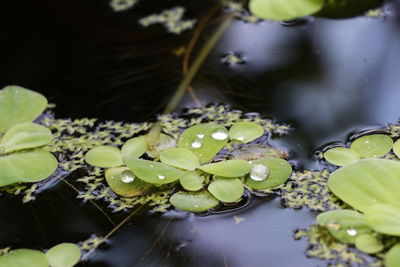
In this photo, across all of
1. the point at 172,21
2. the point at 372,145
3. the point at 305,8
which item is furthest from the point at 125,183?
the point at 305,8

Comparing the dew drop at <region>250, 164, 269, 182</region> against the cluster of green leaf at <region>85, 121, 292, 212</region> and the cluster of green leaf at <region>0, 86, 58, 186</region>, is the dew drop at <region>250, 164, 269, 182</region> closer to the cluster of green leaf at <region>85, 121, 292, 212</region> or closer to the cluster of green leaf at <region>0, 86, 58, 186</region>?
the cluster of green leaf at <region>85, 121, 292, 212</region>

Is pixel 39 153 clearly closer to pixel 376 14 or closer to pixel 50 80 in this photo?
pixel 50 80

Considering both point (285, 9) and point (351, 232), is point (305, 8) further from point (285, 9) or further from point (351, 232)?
point (351, 232)

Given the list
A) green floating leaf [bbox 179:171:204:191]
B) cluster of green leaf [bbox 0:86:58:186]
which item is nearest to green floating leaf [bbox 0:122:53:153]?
cluster of green leaf [bbox 0:86:58:186]

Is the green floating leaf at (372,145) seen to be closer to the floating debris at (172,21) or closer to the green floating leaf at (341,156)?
the green floating leaf at (341,156)

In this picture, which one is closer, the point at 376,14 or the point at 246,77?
the point at 246,77

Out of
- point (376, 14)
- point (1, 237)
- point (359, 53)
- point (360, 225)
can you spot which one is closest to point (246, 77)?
point (359, 53)
